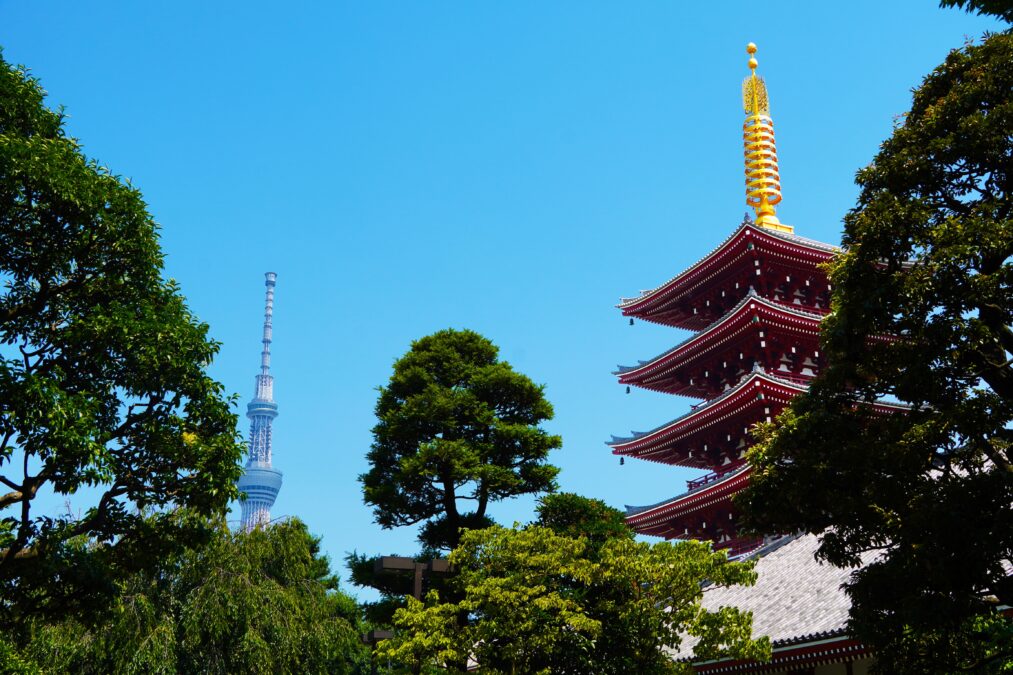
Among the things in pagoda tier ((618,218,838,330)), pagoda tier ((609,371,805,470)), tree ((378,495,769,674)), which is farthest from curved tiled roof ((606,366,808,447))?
tree ((378,495,769,674))

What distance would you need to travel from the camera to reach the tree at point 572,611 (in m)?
17.8

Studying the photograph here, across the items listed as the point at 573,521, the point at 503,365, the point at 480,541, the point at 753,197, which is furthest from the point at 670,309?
the point at 480,541

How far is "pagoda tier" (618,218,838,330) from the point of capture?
37219 mm

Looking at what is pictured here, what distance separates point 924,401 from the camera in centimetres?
1165

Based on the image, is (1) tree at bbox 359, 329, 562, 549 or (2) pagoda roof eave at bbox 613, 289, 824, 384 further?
(2) pagoda roof eave at bbox 613, 289, 824, 384

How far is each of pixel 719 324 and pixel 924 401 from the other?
82.3 feet

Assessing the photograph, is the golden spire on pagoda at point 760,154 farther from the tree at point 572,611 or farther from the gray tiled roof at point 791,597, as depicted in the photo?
the tree at point 572,611

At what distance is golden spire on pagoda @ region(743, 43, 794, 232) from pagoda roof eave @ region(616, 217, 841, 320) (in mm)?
2741

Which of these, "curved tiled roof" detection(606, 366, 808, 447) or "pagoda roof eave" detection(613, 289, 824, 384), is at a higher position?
"pagoda roof eave" detection(613, 289, 824, 384)

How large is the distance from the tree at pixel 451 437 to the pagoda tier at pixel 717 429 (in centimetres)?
860

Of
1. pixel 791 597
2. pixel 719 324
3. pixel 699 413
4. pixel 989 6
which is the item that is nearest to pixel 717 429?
pixel 699 413

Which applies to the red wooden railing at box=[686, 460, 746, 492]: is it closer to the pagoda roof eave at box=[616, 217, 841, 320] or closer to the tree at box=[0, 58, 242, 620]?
the pagoda roof eave at box=[616, 217, 841, 320]

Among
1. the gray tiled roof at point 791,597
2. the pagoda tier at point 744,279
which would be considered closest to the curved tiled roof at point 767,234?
the pagoda tier at point 744,279

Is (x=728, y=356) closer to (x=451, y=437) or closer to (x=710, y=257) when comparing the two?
(x=710, y=257)
